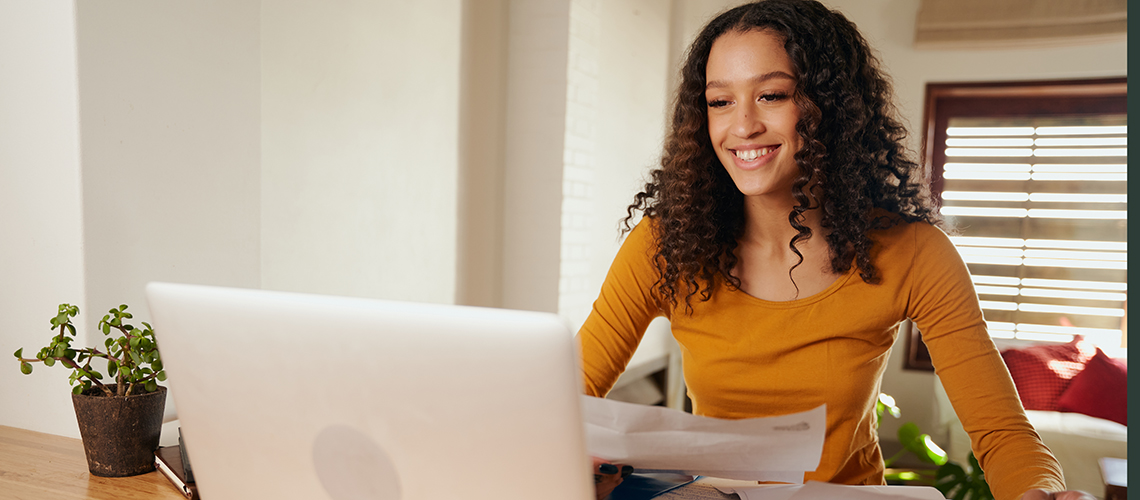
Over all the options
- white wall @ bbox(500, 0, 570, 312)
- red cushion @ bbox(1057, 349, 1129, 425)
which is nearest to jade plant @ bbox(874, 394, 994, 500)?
red cushion @ bbox(1057, 349, 1129, 425)

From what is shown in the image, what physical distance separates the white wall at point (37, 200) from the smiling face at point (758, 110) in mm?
1041

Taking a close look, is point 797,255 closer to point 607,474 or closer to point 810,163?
point 810,163

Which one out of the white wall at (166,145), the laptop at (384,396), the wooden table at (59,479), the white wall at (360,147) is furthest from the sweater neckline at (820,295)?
→ the white wall at (360,147)

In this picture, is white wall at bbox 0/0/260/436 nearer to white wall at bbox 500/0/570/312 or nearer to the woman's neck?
the woman's neck

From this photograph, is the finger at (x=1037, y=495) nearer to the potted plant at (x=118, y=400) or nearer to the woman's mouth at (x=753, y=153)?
the woman's mouth at (x=753, y=153)

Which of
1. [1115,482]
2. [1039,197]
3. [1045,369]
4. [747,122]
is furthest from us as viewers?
[1039,197]

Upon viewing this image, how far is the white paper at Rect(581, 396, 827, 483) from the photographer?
0.77 metres

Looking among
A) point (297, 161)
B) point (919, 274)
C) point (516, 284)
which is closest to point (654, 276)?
point (919, 274)

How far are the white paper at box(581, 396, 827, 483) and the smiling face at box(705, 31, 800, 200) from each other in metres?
A: 0.47

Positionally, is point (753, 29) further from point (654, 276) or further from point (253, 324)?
point (253, 324)

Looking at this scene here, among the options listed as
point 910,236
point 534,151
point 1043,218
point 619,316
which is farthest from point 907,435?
point 619,316

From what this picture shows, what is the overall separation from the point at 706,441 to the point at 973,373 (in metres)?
0.50

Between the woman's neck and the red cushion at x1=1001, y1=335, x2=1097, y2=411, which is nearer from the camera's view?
the woman's neck

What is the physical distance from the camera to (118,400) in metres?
1.04
